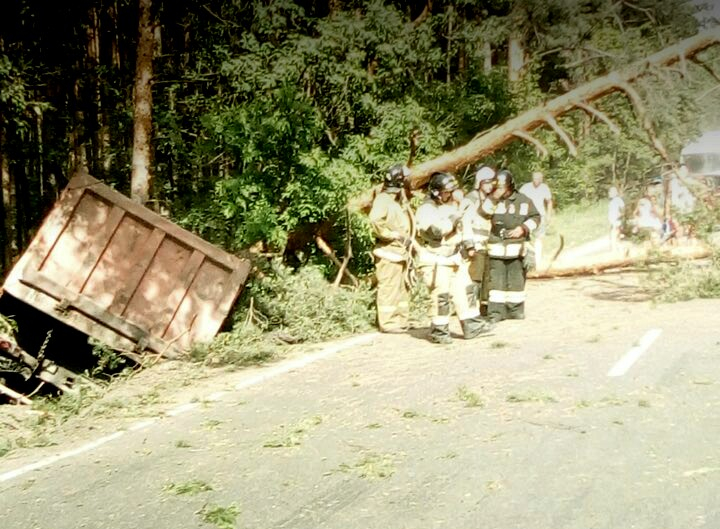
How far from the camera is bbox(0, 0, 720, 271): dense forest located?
9.95 metres

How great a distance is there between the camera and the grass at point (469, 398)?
5.49 meters

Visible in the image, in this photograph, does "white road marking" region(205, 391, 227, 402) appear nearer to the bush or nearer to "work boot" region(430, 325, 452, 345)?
the bush

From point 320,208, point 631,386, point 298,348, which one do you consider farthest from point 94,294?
point 631,386

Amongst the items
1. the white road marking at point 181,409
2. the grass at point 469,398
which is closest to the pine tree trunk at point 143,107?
the white road marking at point 181,409

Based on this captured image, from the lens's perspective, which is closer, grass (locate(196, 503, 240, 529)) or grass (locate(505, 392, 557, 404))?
grass (locate(196, 503, 240, 529))

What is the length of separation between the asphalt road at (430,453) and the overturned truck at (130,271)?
1437mm

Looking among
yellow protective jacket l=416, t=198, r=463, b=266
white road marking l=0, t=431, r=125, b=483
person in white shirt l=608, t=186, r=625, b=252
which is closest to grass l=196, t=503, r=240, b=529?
white road marking l=0, t=431, r=125, b=483

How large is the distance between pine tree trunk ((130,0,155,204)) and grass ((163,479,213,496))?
6361mm

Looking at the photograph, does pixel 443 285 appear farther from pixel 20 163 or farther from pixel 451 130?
pixel 20 163

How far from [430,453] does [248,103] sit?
6.82m

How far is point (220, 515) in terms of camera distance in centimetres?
375

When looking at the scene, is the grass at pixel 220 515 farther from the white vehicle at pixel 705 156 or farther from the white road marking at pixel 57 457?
the white vehicle at pixel 705 156

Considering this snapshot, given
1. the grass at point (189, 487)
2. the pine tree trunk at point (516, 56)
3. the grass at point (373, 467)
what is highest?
the pine tree trunk at point (516, 56)

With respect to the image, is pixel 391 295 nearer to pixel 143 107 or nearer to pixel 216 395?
pixel 216 395
